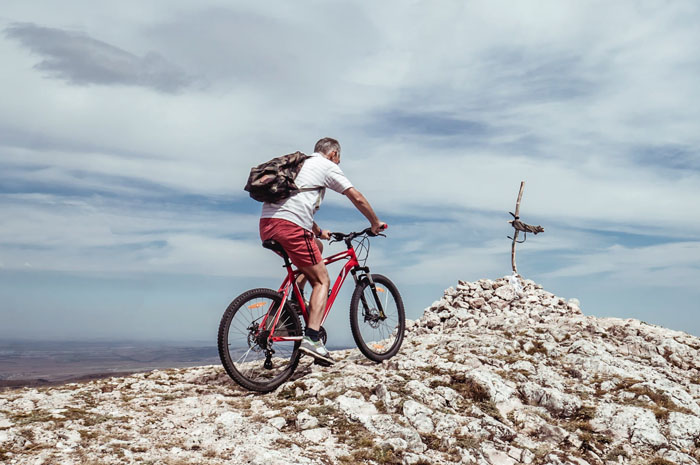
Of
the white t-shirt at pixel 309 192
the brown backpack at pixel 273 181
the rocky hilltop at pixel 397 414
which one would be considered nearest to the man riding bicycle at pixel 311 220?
the white t-shirt at pixel 309 192

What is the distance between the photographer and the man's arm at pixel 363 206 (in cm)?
749

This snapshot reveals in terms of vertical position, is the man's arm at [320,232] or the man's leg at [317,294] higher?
the man's arm at [320,232]

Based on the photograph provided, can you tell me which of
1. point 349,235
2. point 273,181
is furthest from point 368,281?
point 273,181

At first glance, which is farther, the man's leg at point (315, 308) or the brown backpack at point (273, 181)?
the man's leg at point (315, 308)

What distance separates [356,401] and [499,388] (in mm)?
2210

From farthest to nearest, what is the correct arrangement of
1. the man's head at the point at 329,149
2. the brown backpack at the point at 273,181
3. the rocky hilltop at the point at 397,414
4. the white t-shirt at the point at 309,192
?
the man's head at the point at 329,149
the white t-shirt at the point at 309,192
the brown backpack at the point at 273,181
the rocky hilltop at the point at 397,414

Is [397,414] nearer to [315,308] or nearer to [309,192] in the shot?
[315,308]

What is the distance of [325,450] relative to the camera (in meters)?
5.30

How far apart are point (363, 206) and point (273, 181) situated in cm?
155

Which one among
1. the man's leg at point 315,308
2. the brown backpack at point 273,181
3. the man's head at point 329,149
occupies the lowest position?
the man's leg at point 315,308

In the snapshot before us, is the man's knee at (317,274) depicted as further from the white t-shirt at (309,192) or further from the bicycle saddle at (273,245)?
the white t-shirt at (309,192)

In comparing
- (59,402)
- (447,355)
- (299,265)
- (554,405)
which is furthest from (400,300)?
(59,402)

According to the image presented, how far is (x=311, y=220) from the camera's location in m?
7.39

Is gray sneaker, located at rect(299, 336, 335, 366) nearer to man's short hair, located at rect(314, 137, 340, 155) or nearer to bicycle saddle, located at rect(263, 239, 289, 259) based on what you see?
bicycle saddle, located at rect(263, 239, 289, 259)
